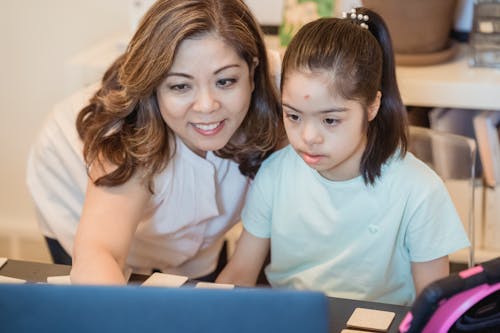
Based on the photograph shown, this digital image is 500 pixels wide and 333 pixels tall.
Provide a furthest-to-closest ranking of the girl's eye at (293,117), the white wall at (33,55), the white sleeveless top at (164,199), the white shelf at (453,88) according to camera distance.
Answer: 1. the white wall at (33,55)
2. the white shelf at (453,88)
3. the white sleeveless top at (164,199)
4. the girl's eye at (293,117)

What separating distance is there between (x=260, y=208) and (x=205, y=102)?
22cm

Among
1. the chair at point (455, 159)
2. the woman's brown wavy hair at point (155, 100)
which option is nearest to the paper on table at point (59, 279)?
the woman's brown wavy hair at point (155, 100)

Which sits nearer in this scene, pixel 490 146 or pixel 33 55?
pixel 490 146

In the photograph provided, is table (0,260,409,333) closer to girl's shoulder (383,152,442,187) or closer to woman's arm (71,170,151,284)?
woman's arm (71,170,151,284)

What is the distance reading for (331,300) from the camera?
1.24 metres

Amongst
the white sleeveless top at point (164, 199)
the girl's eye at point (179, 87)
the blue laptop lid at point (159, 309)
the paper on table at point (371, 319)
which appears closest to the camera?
the blue laptop lid at point (159, 309)

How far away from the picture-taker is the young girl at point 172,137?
1.50 meters

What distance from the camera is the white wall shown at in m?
2.62

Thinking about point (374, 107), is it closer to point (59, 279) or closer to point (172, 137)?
point (172, 137)

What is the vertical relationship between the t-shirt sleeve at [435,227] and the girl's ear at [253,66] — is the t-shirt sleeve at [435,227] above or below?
below

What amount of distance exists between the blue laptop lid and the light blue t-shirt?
0.67 meters

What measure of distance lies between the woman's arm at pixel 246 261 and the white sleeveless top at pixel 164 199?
0.18m

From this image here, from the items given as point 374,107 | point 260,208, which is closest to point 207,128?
point 260,208

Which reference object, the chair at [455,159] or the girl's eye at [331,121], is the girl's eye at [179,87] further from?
the chair at [455,159]
